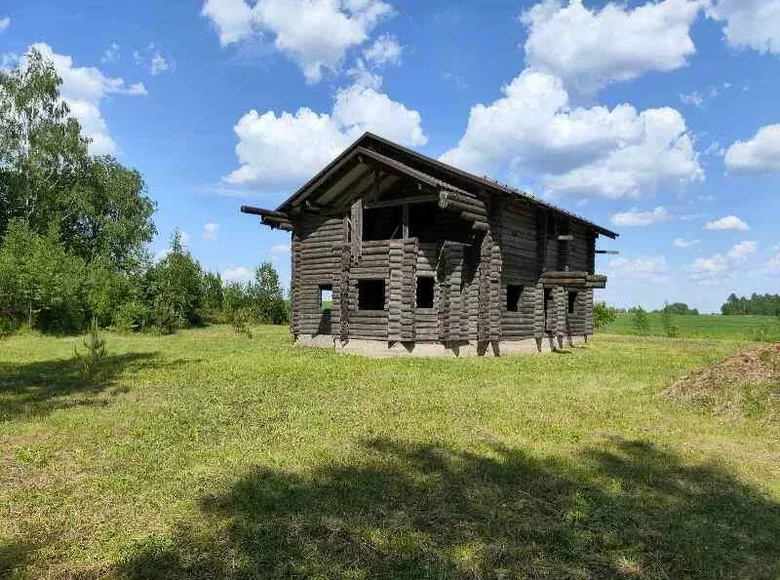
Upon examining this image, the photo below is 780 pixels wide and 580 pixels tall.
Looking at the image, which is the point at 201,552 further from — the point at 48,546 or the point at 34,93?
the point at 34,93

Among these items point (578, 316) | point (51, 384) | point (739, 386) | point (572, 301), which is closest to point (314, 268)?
point (51, 384)

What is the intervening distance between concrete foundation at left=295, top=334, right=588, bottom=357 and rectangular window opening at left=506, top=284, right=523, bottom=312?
146cm

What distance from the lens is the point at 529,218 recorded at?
72.8ft

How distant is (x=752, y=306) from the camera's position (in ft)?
368

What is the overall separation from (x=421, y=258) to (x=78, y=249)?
112ft

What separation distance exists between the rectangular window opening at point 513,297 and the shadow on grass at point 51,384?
549 inches

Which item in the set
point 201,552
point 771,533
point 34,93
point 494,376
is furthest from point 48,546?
point 34,93

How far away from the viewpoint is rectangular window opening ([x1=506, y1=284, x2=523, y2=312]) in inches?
880

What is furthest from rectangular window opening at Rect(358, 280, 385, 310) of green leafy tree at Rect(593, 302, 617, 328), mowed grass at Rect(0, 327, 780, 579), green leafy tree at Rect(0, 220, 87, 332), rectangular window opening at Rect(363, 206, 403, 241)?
green leafy tree at Rect(593, 302, 617, 328)

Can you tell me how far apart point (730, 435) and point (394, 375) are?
Answer: 794 centimetres

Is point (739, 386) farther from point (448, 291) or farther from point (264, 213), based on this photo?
point (264, 213)

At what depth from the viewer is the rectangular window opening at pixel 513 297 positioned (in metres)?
22.3

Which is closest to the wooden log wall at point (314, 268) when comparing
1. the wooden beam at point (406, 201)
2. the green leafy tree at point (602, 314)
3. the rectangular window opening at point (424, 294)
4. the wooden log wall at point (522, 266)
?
the wooden beam at point (406, 201)

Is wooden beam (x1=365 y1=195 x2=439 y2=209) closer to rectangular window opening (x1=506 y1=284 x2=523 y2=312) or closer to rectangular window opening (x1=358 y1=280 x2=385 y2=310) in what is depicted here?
rectangular window opening (x1=358 y1=280 x2=385 y2=310)
